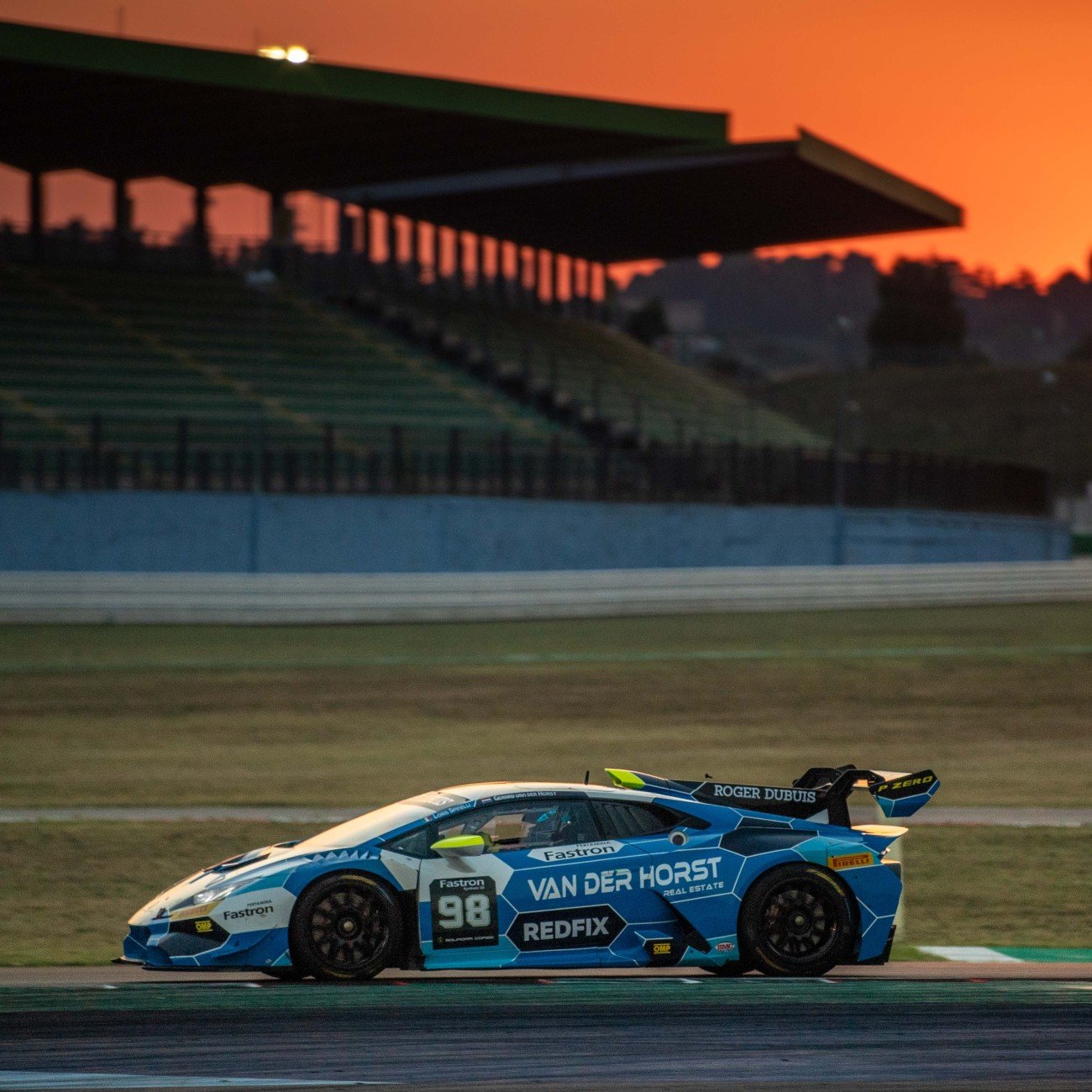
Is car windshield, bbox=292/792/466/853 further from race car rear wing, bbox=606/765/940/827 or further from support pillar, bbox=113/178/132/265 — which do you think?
support pillar, bbox=113/178/132/265

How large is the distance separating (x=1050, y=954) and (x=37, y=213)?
3851cm

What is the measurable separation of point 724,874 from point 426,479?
26.3 metres

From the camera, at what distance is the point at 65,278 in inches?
1620

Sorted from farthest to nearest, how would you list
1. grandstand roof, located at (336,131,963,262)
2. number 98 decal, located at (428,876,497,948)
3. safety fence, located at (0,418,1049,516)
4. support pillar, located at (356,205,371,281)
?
support pillar, located at (356,205,371,281)
grandstand roof, located at (336,131,963,262)
safety fence, located at (0,418,1049,516)
number 98 decal, located at (428,876,497,948)

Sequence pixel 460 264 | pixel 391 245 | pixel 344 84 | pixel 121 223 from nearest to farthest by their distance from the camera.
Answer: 1. pixel 344 84
2. pixel 121 223
3. pixel 391 245
4. pixel 460 264

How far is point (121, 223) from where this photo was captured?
44.9 meters

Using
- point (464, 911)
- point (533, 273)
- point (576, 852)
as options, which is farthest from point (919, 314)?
point (464, 911)

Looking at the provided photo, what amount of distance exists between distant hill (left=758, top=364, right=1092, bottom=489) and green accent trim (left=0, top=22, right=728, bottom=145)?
54595mm

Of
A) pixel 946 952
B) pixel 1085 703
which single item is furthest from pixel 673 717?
pixel 946 952

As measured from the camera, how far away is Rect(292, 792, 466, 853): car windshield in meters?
8.37

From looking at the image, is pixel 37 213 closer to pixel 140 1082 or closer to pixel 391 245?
pixel 391 245

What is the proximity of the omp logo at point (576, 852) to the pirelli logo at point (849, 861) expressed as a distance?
108 cm

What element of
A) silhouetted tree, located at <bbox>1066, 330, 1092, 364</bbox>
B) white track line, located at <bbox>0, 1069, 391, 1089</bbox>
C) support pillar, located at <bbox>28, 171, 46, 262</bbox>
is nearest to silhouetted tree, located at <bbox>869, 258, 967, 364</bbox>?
silhouetted tree, located at <bbox>1066, 330, 1092, 364</bbox>

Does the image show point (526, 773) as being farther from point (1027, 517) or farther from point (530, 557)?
point (1027, 517)
